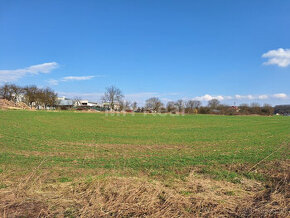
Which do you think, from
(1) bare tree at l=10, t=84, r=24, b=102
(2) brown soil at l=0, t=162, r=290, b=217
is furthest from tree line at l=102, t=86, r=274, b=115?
(2) brown soil at l=0, t=162, r=290, b=217

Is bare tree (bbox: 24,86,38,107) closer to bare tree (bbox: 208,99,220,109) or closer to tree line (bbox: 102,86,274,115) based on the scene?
tree line (bbox: 102,86,274,115)

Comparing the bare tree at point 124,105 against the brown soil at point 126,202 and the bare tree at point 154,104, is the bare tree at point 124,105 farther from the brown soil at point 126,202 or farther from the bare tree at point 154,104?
the brown soil at point 126,202

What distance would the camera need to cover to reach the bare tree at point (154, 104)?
13338 cm

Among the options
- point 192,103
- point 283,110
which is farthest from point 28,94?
point 283,110

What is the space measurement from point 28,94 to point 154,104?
78344 millimetres

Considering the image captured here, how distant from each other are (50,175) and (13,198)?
346cm

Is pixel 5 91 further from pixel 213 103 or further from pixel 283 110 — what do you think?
pixel 283 110

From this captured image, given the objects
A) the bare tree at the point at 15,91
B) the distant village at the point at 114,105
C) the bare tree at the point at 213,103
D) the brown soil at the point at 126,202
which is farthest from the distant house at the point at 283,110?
the bare tree at the point at 15,91

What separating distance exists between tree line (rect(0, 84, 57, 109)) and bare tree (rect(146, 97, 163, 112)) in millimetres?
64527

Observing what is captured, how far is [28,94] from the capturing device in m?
94.8

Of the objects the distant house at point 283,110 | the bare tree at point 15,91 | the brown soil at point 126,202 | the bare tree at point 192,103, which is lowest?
the brown soil at point 126,202

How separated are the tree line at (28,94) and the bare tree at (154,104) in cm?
6453

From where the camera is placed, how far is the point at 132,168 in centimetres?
890

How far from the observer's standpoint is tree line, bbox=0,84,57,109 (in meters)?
94.9
